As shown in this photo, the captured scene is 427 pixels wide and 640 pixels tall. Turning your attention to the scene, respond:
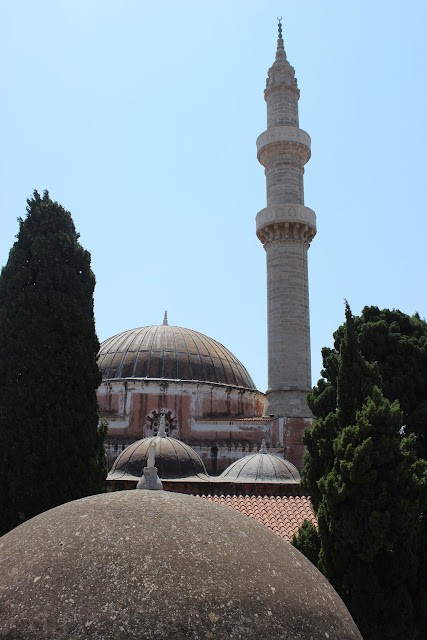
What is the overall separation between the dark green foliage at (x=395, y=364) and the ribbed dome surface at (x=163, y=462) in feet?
20.5

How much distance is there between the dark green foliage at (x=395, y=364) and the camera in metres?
12.3

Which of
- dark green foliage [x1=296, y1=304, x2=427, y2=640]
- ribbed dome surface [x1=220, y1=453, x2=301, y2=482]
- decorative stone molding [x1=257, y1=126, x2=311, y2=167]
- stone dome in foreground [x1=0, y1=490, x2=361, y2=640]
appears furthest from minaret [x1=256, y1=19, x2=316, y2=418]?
stone dome in foreground [x1=0, y1=490, x2=361, y2=640]

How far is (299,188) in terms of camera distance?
86.0 feet

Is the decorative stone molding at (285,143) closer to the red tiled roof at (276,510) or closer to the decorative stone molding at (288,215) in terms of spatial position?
the decorative stone molding at (288,215)

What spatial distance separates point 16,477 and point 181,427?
14929 millimetres

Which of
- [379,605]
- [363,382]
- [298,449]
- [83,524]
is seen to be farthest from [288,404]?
[83,524]

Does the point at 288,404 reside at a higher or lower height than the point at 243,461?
higher

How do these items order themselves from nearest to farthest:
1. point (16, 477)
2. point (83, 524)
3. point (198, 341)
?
1. point (83, 524)
2. point (16, 477)
3. point (198, 341)

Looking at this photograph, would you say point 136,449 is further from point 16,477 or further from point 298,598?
point 298,598

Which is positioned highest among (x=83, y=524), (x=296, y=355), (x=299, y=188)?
(x=299, y=188)

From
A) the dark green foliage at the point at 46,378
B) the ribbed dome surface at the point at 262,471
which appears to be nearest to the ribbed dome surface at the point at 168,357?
the ribbed dome surface at the point at 262,471

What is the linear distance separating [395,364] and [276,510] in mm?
4581

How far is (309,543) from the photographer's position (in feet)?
32.6

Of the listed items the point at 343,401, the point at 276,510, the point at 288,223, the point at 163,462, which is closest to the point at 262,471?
the point at 163,462
